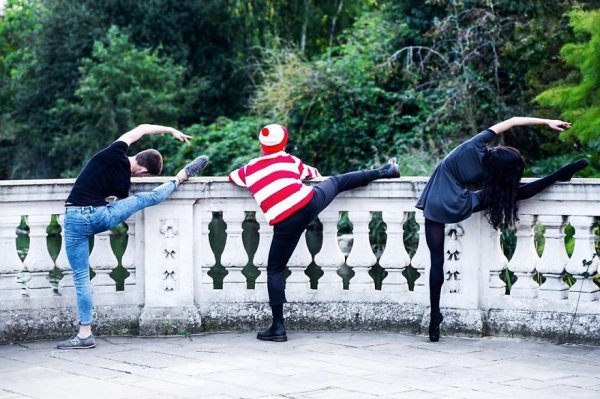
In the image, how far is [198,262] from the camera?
8.45 m

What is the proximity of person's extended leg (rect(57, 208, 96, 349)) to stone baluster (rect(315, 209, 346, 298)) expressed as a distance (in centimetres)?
172

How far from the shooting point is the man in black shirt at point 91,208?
25.7ft

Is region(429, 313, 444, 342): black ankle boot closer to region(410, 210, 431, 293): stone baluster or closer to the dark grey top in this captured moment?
region(410, 210, 431, 293): stone baluster

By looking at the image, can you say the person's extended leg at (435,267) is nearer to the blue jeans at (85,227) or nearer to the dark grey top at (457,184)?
the dark grey top at (457,184)

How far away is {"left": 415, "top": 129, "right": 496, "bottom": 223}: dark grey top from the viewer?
781 cm

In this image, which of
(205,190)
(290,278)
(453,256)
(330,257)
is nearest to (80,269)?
(205,190)

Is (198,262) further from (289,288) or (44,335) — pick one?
(44,335)

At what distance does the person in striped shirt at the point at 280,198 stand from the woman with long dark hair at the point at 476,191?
732 millimetres

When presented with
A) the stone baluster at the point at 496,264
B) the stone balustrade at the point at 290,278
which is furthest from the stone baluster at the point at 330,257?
the stone baluster at the point at 496,264

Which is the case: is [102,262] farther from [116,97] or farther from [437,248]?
[116,97]

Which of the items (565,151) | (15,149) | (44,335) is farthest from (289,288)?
(15,149)

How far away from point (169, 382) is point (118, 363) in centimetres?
76

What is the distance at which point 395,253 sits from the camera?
8.34 metres

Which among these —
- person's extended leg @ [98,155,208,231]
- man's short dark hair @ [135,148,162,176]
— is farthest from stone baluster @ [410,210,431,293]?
man's short dark hair @ [135,148,162,176]
